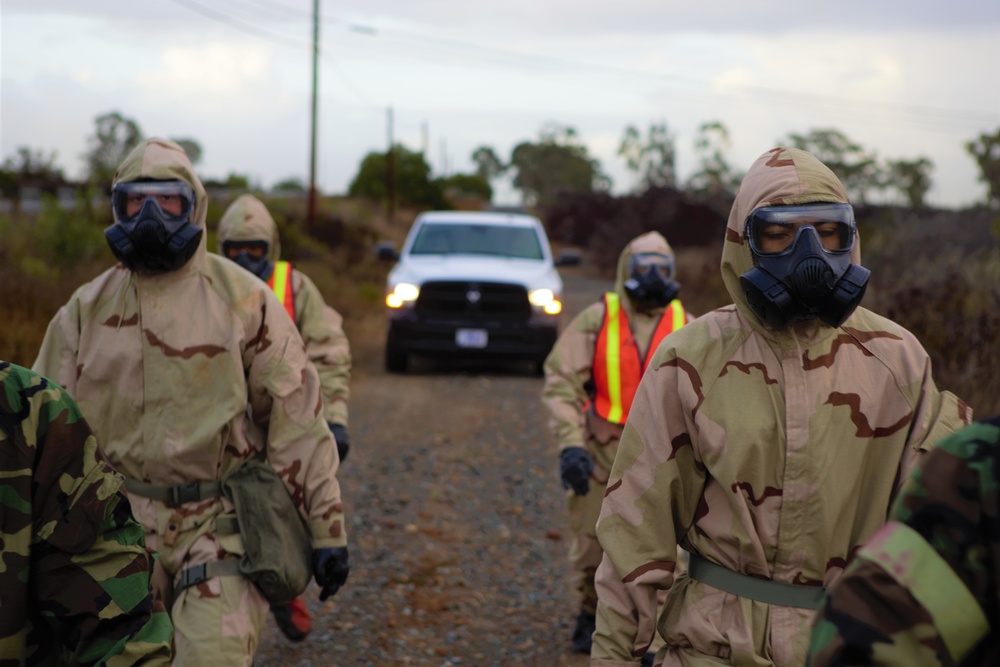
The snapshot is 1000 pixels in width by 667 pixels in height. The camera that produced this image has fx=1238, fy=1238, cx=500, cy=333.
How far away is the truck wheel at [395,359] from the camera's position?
51.6ft

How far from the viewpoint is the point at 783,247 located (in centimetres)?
320

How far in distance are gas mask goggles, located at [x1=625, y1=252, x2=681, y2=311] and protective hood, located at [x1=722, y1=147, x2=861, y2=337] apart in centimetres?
264

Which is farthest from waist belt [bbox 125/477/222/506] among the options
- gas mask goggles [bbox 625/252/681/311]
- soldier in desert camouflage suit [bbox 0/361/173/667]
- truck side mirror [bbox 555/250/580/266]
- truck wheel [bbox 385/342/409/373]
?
truck wheel [bbox 385/342/409/373]

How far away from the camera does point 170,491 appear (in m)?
4.05

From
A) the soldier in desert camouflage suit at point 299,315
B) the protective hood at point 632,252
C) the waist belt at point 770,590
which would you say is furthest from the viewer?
the soldier in desert camouflage suit at point 299,315

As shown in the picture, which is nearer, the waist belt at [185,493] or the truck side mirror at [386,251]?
the waist belt at [185,493]

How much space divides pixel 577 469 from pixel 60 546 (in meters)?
3.38

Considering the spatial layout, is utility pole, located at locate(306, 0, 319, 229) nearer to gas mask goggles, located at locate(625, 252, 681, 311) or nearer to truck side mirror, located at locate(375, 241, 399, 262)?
truck side mirror, located at locate(375, 241, 399, 262)

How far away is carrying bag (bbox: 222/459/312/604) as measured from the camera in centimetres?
406

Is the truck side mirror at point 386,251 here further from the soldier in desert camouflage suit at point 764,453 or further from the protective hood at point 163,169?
the soldier in desert camouflage suit at point 764,453

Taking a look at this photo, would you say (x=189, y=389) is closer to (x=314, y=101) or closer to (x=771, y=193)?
(x=771, y=193)

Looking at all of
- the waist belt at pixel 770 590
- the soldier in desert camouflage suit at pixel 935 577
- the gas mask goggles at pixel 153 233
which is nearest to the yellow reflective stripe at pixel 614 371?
the gas mask goggles at pixel 153 233

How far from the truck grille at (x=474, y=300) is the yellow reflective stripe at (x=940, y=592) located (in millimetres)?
13492

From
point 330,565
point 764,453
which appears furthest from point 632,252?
point 764,453
